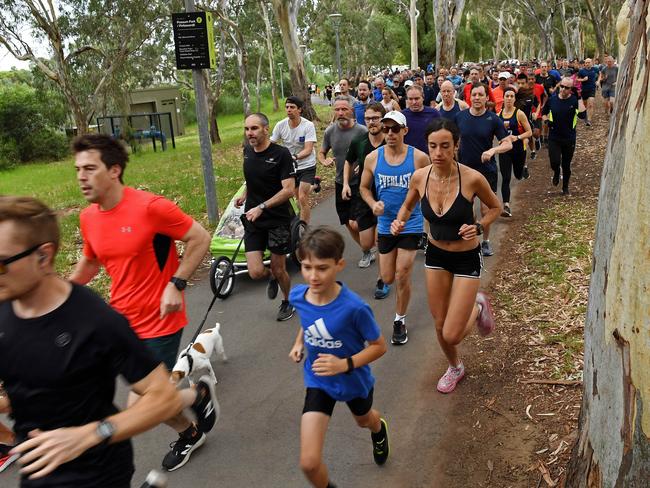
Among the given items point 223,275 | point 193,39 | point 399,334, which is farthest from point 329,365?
point 193,39

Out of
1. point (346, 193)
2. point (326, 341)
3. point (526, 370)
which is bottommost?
point (526, 370)

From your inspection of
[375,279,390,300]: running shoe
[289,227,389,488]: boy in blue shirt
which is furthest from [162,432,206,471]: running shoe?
[375,279,390,300]: running shoe

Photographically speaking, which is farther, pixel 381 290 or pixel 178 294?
pixel 381 290

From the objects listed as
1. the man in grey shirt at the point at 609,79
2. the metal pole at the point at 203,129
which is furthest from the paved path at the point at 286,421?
the man in grey shirt at the point at 609,79

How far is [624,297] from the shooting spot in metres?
2.73

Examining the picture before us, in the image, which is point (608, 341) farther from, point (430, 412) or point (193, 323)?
point (193, 323)

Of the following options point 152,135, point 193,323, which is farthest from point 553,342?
point 152,135

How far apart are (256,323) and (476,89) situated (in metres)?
4.50

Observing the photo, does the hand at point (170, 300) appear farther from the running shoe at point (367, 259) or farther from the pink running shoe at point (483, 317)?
the running shoe at point (367, 259)

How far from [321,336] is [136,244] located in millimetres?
1254

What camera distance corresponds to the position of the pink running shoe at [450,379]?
17.3 ft

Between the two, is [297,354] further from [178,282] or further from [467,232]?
[467,232]

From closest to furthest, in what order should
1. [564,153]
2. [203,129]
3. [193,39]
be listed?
[193,39]
[203,129]
[564,153]

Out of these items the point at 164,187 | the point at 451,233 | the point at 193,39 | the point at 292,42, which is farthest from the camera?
the point at 292,42
